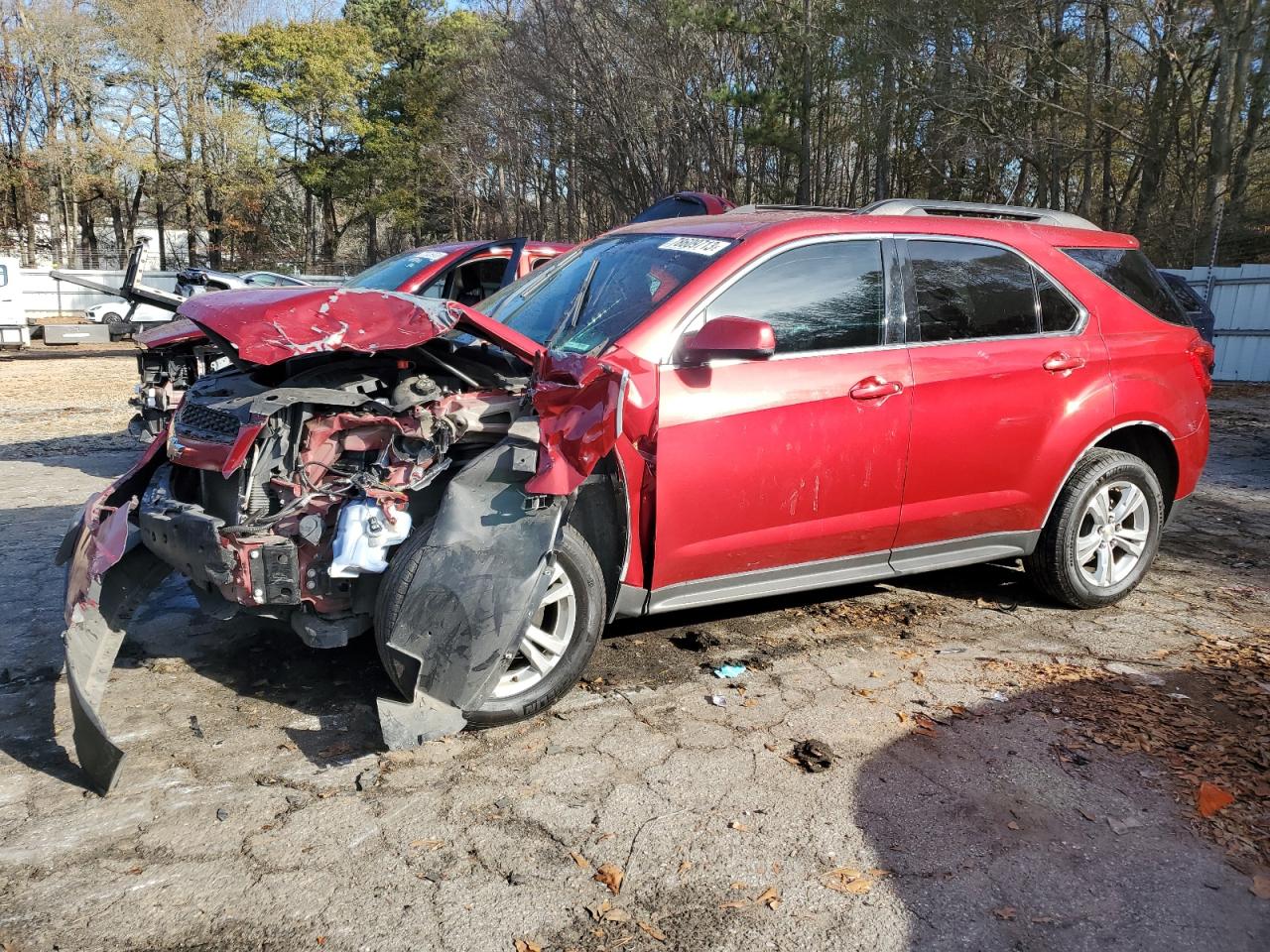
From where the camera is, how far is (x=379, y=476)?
3.47 m

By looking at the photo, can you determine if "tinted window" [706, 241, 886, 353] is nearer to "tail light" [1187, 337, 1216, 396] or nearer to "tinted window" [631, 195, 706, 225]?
"tail light" [1187, 337, 1216, 396]

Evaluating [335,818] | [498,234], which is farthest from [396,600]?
[498,234]

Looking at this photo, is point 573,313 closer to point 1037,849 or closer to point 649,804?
point 649,804

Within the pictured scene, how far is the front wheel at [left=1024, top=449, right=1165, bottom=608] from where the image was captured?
186 inches

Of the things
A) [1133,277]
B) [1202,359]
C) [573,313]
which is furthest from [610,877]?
[1202,359]

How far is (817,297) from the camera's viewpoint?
409cm

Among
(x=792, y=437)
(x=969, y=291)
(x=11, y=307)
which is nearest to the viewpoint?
(x=792, y=437)

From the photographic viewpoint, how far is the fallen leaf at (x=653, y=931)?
2480mm

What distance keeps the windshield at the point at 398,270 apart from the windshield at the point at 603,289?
3867mm

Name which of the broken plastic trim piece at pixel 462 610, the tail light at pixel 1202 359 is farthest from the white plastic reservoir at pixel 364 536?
the tail light at pixel 1202 359

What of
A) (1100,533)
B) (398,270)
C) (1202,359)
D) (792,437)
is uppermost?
(398,270)

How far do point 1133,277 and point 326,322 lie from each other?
4069mm

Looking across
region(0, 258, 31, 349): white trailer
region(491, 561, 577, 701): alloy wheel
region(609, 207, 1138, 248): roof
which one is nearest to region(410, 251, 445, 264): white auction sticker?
region(609, 207, 1138, 248): roof

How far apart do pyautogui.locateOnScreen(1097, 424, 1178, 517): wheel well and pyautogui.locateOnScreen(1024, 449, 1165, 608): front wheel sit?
0.12 m
